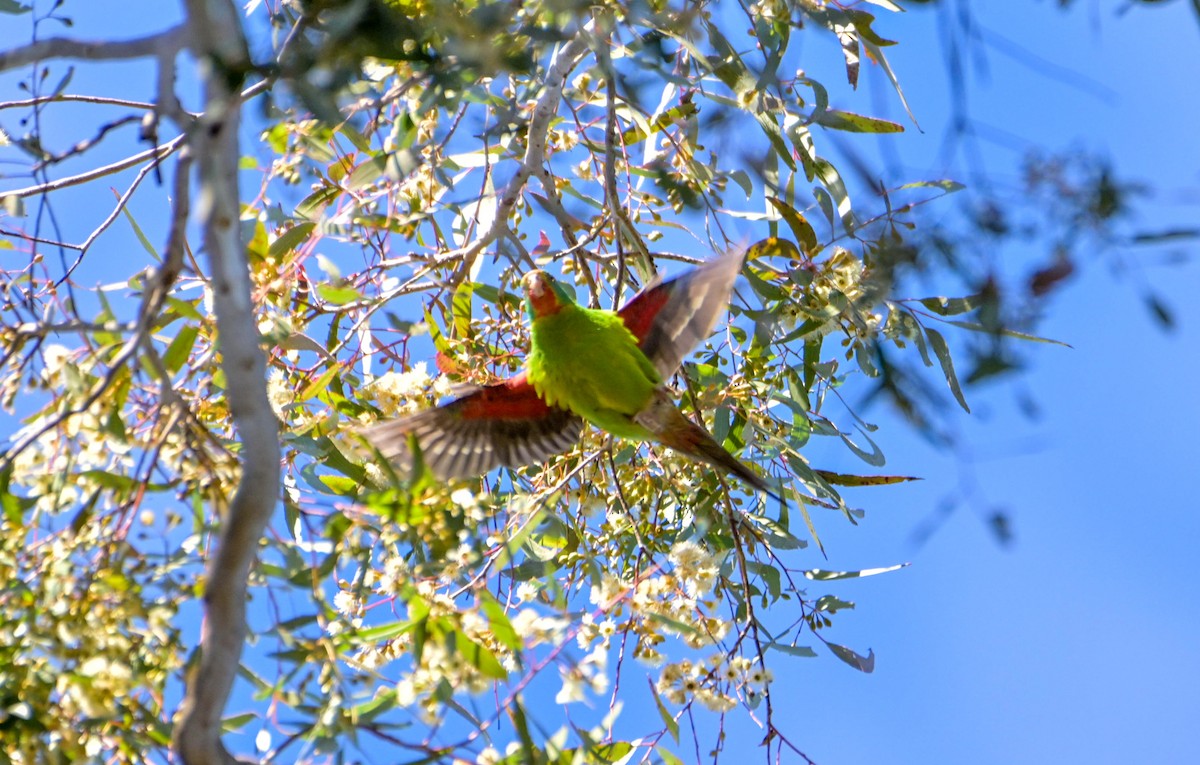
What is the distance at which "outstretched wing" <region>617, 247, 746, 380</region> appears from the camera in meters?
2.92

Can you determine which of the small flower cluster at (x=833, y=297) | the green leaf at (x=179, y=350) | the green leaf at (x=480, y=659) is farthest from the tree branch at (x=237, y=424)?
the small flower cluster at (x=833, y=297)

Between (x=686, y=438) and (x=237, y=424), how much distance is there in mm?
1636

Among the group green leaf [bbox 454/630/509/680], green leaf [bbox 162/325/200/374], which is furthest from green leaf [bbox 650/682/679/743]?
green leaf [bbox 162/325/200/374]

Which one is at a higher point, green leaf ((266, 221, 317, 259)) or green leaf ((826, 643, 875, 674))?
green leaf ((266, 221, 317, 259))

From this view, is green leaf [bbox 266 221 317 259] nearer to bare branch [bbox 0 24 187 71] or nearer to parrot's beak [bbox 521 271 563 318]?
parrot's beak [bbox 521 271 563 318]

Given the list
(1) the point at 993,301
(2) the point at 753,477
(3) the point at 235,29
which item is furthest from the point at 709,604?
(3) the point at 235,29

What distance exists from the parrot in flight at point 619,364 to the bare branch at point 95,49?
1.29 m

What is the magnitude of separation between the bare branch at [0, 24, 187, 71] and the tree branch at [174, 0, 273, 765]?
94mm

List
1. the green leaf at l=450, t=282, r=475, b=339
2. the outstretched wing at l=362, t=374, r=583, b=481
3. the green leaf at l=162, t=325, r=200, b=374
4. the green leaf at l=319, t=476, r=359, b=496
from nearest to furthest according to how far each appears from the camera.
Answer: the green leaf at l=162, t=325, r=200, b=374 < the green leaf at l=319, t=476, r=359, b=496 < the green leaf at l=450, t=282, r=475, b=339 < the outstretched wing at l=362, t=374, r=583, b=481

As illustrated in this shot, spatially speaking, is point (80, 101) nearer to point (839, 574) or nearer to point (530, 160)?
point (530, 160)

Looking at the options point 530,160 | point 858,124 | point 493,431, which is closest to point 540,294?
point 530,160

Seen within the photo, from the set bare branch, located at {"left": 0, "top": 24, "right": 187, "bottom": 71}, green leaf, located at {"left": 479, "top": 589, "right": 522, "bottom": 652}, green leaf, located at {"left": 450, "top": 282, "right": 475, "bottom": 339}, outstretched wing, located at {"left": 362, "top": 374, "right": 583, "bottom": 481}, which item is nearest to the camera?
bare branch, located at {"left": 0, "top": 24, "right": 187, "bottom": 71}

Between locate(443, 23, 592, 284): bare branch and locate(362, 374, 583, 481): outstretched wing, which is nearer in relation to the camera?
locate(443, 23, 592, 284): bare branch

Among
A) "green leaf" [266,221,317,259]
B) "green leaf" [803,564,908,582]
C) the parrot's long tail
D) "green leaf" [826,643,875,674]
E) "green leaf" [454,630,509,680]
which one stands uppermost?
"green leaf" [266,221,317,259]
